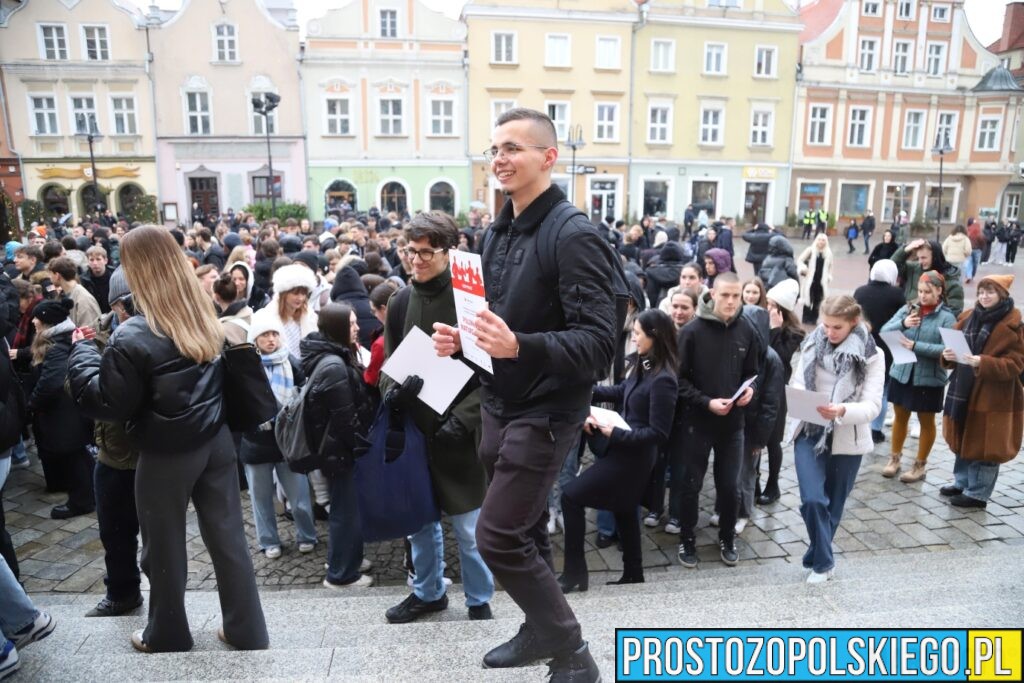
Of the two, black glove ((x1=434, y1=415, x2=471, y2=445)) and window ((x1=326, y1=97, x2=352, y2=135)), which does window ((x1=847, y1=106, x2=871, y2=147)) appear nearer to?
window ((x1=326, y1=97, x2=352, y2=135))

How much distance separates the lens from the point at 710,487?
6.18 metres

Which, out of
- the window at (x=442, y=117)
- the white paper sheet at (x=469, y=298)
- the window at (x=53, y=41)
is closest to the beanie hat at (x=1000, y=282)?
the white paper sheet at (x=469, y=298)

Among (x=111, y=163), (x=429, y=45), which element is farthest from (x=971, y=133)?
(x=111, y=163)

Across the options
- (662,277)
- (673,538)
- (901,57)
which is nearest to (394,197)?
(662,277)

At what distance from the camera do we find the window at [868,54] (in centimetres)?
3666

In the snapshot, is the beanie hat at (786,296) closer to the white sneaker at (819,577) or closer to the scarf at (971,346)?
the scarf at (971,346)

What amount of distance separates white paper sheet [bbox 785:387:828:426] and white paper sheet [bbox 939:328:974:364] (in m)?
1.83

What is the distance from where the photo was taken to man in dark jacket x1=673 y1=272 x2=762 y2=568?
471 cm

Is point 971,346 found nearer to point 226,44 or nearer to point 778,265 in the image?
point 778,265

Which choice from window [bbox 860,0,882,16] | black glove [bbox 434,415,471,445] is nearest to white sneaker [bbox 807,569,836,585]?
black glove [bbox 434,415,471,445]

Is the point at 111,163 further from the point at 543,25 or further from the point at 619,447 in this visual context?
the point at 619,447

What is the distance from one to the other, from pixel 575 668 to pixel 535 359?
4.02 ft

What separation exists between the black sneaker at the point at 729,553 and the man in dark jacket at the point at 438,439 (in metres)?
1.86

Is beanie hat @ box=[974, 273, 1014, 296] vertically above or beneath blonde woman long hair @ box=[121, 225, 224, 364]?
beneath
